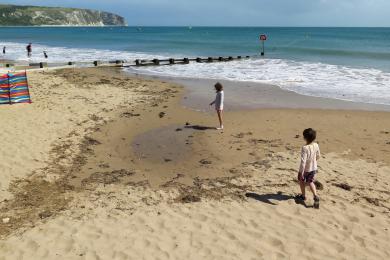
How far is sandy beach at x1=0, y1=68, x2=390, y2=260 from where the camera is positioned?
645 cm

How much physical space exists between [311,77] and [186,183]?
1882cm

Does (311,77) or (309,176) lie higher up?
(311,77)

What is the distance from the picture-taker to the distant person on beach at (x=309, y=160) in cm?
727

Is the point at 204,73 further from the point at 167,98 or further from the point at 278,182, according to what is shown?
the point at 278,182

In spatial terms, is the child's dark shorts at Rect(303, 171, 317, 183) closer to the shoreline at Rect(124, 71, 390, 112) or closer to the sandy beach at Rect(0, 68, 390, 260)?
the sandy beach at Rect(0, 68, 390, 260)

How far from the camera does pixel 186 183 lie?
351 inches

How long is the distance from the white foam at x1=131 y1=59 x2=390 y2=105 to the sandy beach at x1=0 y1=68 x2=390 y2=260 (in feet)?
12.1

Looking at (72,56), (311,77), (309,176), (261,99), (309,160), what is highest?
(72,56)

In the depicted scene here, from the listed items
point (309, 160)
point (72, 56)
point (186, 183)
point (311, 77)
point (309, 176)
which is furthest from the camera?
point (72, 56)

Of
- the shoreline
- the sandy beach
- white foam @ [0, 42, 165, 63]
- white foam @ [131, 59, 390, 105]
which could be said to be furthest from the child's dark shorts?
white foam @ [0, 42, 165, 63]

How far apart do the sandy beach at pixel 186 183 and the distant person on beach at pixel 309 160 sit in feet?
1.42

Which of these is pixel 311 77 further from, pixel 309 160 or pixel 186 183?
pixel 309 160

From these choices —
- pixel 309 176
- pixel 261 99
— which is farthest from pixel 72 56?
pixel 309 176

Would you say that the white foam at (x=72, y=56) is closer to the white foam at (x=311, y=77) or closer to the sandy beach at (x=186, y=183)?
the white foam at (x=311, y=77)
